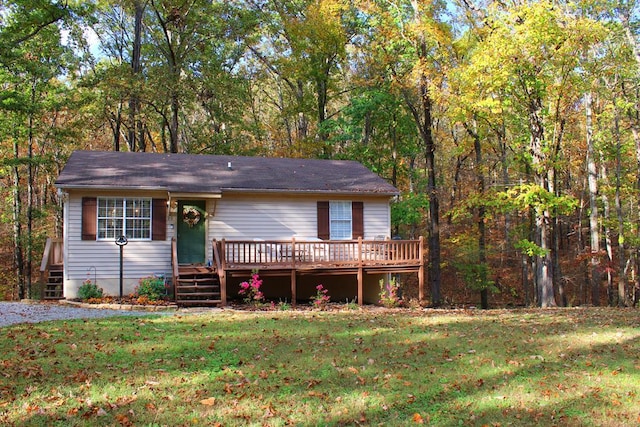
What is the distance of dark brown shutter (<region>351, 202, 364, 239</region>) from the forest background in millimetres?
3992

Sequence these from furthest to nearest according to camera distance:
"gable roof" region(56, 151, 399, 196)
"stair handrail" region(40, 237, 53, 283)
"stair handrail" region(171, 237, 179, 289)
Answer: "gable roof" region(56, 151, 399, 196) → "stair handrail" region(40, 237, 53, 283) → "stair handrail" region(171, 237, 179, 289)

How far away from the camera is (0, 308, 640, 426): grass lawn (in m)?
4.95

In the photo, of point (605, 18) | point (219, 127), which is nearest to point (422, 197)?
point (605, 18)

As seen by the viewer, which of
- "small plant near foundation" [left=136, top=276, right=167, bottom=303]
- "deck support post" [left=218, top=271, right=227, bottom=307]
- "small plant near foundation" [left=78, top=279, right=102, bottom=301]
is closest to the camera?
"deck support post" [left=218, top=271, right=227, bottom=307]

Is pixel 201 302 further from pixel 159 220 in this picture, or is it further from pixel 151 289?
pixel 159 220

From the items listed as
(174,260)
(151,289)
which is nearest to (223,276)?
(174,260)

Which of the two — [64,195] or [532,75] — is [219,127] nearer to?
[64,195]

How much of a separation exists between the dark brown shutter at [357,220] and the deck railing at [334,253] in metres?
1.22

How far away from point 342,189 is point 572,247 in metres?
22.2

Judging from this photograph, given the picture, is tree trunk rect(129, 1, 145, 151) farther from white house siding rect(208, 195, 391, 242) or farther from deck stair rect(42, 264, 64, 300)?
white house siding rect(208, 195, 391, 242)

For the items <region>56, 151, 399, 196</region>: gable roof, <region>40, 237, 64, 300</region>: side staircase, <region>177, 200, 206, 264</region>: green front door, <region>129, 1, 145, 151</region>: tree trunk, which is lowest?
<region>40, 237, 64, 300</region>: side staircase

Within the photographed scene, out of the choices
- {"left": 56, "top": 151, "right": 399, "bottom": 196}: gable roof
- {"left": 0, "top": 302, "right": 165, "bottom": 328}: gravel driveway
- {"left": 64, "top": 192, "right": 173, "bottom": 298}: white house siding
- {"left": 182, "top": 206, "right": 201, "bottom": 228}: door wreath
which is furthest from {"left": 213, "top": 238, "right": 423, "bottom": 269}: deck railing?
{"left": 0, "top": 302, "right": 165, "bottom": 328}: gravel driveway

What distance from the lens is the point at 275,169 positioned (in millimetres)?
18641

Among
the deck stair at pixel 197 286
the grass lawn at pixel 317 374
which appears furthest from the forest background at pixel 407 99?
the grass lawn at pixel 317 374
